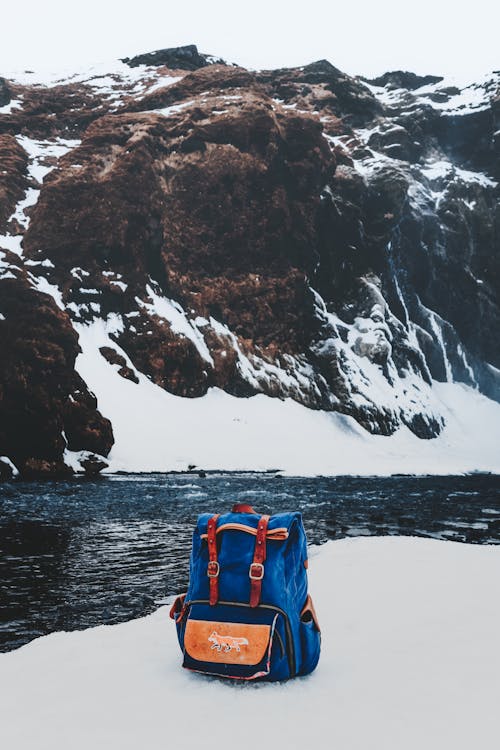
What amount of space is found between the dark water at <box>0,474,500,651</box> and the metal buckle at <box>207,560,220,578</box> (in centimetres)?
436

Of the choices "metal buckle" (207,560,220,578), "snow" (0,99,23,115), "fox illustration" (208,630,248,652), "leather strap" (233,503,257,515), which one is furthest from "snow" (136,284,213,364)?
"fox illustration" (208,630,248,652)

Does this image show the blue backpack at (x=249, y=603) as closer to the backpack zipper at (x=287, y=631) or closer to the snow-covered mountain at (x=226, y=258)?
the backpack zipper at (x=287, y=631)

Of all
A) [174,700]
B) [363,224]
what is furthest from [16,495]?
[363,224]

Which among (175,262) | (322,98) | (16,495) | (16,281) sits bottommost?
(16,495)

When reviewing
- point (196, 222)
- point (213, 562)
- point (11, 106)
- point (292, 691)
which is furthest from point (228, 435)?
point (11, 106)

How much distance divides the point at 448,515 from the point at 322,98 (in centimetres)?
10308

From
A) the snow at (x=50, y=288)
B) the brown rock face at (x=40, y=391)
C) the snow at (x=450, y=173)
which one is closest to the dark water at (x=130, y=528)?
the brown rock face at (x=40, y=391)

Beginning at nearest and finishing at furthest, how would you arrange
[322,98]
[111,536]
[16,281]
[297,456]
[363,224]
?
[111,536]
[16,281]
[297,456]
[363,224]
[322,98]

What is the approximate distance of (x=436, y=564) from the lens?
9.30 metres

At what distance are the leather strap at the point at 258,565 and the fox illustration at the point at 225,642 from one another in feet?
0.88

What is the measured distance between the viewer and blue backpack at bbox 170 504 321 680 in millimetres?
4352

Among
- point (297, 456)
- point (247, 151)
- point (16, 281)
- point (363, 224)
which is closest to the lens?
point (16, 281)

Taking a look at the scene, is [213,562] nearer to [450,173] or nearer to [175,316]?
[175,316]

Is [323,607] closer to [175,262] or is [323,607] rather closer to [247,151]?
[175,262]
